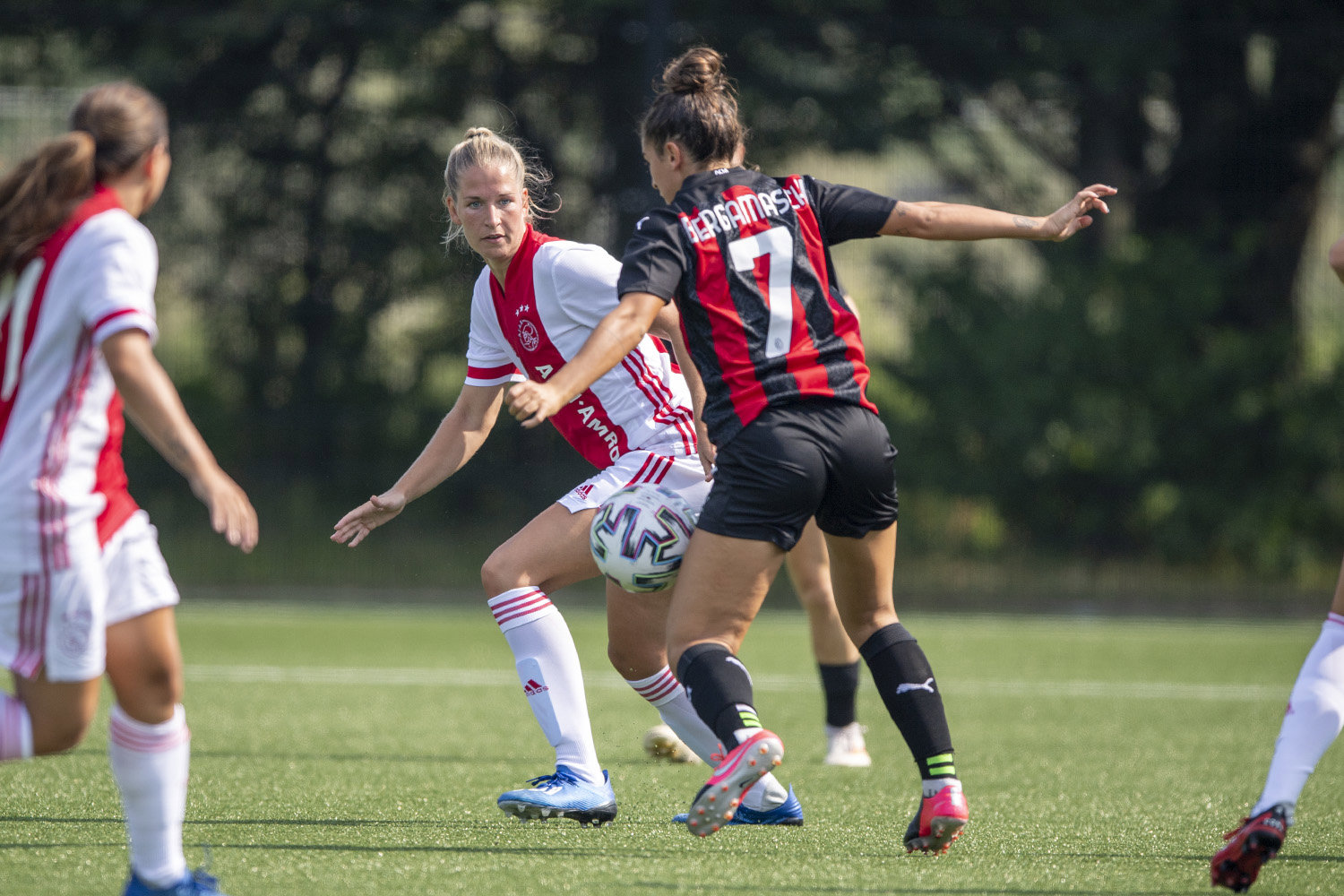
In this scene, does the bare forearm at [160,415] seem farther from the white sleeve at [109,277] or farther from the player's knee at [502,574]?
the player's knee at [502,574]

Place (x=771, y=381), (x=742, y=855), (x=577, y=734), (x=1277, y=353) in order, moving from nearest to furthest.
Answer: (x=771, y=381)
(x=742, y=855)
(x=577, y=734)
(x=1277, y=353)

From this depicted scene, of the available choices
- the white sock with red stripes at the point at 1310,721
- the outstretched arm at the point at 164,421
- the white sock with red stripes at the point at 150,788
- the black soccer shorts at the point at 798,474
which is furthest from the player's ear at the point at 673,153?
the white sock with red stripes at the point at 1310,721

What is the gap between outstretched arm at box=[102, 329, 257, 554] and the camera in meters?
2.59

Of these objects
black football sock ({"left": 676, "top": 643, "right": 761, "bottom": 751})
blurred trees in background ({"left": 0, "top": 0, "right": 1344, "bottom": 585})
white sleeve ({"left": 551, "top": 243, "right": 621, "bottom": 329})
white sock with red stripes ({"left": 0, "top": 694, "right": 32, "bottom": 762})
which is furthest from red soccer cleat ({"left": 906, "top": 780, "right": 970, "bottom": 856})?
blurred trees in background ({"left": 0, "top": 0, "right": 1344, "bottom": 585})

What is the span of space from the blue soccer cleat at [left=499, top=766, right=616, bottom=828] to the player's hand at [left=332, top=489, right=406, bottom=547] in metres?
0.86

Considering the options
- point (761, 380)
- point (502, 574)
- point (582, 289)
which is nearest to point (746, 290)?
point (761, 380)

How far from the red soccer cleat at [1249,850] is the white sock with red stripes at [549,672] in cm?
172

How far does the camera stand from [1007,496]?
11914 millimetres

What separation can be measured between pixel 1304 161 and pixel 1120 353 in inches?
92.3

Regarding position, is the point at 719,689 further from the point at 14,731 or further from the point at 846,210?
the point at 14,731

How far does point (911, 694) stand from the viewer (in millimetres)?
3590

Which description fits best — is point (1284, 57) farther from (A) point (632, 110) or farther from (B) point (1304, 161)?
(A) point (632, 110)

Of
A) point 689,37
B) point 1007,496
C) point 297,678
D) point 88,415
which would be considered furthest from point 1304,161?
point 88,415

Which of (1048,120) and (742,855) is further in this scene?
(1048,120)
